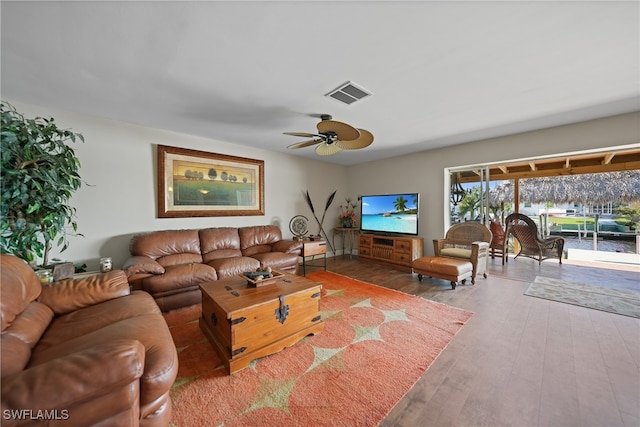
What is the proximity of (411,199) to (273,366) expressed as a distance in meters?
3.74

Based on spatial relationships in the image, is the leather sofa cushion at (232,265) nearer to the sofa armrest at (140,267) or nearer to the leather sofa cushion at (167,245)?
the leather sofa cushion at (167,245)

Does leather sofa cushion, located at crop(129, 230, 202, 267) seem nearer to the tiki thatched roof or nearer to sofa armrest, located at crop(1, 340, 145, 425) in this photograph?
sofa armrest, located at crop(1, 340, 145, 425)

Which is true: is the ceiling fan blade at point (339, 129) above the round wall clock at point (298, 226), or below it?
above

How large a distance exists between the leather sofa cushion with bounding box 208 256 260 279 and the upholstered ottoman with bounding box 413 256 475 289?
250 cm

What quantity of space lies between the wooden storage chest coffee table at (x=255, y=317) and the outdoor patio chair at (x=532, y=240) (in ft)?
16.3

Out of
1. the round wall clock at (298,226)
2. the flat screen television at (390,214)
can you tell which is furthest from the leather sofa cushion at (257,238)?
the flat screen television at (390,214)

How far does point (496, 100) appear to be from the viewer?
2.50 metres

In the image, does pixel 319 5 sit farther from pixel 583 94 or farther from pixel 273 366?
pixel 583 94

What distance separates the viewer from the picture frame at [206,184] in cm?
348

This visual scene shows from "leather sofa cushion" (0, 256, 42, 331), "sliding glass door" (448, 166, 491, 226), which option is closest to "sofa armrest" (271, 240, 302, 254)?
"leather sofa cushion" (0, 256, 42, 331)

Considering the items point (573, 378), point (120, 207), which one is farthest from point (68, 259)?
point (573, 378)

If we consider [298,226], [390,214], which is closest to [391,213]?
[390,214]

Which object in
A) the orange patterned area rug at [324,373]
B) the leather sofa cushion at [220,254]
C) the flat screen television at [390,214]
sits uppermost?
the flat screen television at [390,214]

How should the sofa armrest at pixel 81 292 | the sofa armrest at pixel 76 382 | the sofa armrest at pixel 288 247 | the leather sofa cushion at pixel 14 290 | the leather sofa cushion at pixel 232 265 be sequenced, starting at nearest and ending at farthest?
1. the sofa armrest at pixel 76 382
2. the leather sofa cushion at pixel 14 290
3. the sofa armrest at pixel 81 292
4. the leather sofa cushion at pixel 232 265
5. the sofa armrest at pixel 288 247
